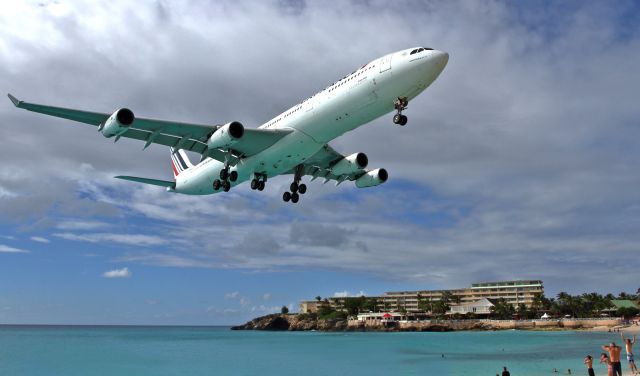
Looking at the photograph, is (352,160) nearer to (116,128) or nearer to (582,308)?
(116,128)

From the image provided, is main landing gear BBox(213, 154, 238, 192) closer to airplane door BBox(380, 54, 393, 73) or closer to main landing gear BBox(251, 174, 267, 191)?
main landing gear BBox(251, 174, 267, 191)

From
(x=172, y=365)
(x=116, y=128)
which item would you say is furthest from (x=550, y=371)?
(x=172, y=365)

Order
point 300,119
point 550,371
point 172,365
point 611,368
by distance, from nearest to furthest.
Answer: point 611,368 → point 300,119 → point 550,371 → point 172,365

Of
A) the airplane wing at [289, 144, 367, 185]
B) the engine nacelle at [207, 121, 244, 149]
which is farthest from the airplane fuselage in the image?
the airplane wing at [289, 144, 367, 185]

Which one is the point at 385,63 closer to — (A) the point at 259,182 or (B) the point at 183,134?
(B) the point at 183,134

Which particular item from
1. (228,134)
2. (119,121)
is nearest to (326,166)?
(228,134)

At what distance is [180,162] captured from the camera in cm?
5078

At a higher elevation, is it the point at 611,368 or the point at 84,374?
the point at 611,368

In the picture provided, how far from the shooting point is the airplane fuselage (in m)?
29.1

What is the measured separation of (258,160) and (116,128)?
9.80 metres

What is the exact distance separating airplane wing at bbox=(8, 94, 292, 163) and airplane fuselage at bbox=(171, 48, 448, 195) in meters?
0.74

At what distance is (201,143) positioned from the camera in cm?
3847

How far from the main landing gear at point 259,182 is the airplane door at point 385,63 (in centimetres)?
1442

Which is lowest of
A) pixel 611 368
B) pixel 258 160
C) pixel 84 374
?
pixel 84 374
